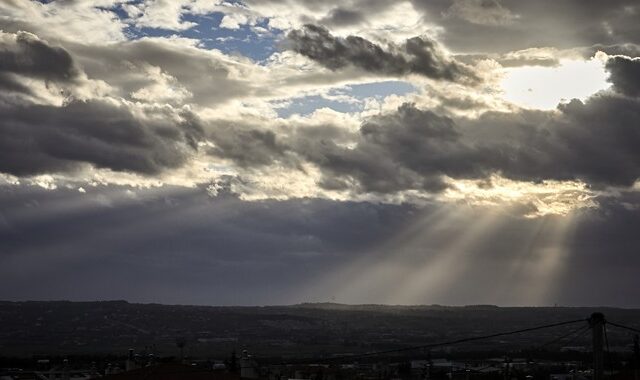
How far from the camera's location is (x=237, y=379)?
253ft

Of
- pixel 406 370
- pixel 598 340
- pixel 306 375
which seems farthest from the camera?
pixel 406 370

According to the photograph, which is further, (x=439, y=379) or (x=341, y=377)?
(x=341, y=377)

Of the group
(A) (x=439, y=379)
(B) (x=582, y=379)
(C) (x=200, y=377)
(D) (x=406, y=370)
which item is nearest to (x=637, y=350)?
Result: (B) (x=582, y=379)

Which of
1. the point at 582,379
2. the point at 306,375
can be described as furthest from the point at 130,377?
the point at 306,375

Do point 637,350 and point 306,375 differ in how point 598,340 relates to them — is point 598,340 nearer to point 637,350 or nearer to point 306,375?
point 637,350

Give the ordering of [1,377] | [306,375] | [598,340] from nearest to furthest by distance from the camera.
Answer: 1. [598,340]
2. [1,377]
3. [306,375]

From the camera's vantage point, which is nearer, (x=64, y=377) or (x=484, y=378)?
(x=64, y=377)

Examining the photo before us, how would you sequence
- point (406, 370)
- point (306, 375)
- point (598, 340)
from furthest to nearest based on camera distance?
point (406, 370) → point (306, 375) → point (598, 340)

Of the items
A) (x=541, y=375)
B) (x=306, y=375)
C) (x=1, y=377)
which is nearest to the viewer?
(x=1, y=377)

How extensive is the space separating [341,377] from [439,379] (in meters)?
17.6

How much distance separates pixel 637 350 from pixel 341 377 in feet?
192

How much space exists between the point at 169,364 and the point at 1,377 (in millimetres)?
32742

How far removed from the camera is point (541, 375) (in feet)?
554

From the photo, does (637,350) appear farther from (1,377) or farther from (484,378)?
(1,377)
